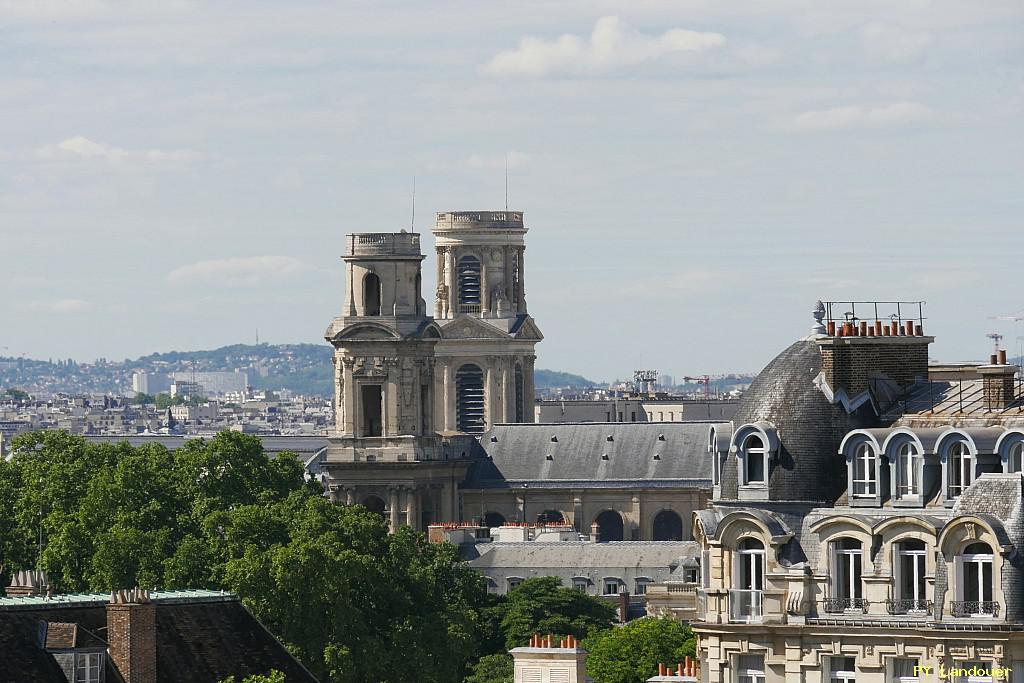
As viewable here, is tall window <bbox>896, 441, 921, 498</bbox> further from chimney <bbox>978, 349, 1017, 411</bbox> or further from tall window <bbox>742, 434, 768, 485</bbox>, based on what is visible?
tall window <bbox>742, 434, 768, 485</bbox>

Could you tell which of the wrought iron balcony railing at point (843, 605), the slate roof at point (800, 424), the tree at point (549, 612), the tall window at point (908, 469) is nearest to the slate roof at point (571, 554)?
the tree at point (549, 612)

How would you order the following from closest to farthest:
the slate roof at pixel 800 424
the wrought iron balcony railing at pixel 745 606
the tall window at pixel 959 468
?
the tall window at pixel 959 468 < the wrought iron balcony railing at pixel 745 606 < the slate roof at pixel 800 424

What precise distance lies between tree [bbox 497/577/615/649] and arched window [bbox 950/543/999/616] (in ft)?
252

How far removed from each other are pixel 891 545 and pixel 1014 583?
316 cm

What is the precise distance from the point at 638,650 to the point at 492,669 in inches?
332

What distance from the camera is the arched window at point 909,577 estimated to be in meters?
74.0

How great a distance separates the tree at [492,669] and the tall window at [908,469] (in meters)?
53.3

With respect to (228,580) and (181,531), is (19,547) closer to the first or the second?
(181,531)

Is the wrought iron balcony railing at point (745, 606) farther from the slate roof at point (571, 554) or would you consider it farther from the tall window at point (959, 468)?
the slate roof at point (571, 554)

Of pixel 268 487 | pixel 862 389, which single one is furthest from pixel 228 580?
pixel 862 389

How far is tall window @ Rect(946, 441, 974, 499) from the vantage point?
75.2 m

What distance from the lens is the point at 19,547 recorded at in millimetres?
142625

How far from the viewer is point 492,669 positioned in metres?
135

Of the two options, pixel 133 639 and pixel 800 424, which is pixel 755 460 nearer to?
pixel 800 424
